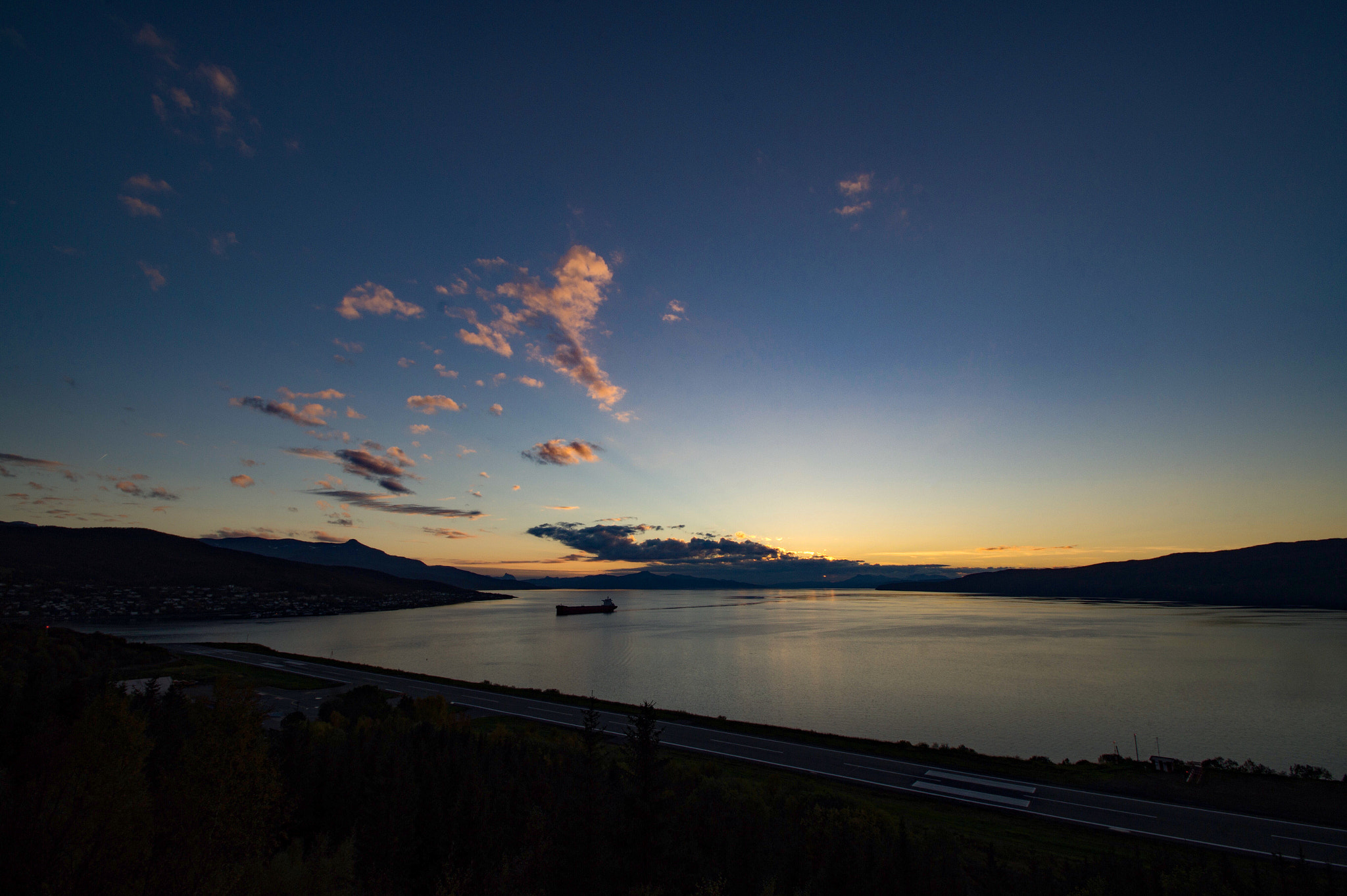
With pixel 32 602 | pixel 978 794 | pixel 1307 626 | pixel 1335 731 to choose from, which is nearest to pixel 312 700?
pixel 978 794

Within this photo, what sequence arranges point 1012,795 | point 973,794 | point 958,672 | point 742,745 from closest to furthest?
1. point 1012,795
2. point 973,794
3. point 742,745
4. point 958,672

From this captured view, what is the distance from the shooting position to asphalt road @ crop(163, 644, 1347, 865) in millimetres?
26953

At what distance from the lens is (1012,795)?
33.7 metres

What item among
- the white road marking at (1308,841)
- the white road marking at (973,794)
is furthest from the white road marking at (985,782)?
the white road marking at (1308,841)

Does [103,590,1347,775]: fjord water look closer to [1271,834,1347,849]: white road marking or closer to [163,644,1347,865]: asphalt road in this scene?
[163,644,1347,865]: asphalt road

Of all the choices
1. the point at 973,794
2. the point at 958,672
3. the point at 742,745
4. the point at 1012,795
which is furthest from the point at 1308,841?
the point at 958,672

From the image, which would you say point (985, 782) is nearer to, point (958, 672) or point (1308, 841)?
point (1308, 841)

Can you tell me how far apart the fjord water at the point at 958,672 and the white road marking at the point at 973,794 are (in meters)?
14.3

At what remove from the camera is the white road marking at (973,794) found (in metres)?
32.3

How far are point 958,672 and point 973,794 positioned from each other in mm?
55686

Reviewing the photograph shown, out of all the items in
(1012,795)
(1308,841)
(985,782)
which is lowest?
(985,782)

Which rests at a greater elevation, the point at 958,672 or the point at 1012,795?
the point at 1012,795

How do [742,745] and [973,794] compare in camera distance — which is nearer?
[973,794]

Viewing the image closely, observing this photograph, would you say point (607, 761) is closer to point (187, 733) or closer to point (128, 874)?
point (187, 733)
